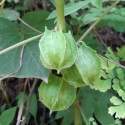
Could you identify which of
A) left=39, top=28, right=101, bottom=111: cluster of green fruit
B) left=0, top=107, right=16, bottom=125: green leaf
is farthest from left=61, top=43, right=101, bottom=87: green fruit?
left=0, top=107, right=16, bottom=125: green leaf

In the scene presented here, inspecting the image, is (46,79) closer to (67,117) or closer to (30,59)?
(30,59)

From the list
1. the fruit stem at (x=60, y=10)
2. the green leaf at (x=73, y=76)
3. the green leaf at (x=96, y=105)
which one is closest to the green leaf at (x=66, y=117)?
the green leaf at (x=96, y=105)

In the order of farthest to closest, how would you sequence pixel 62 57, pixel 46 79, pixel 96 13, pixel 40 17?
pixel 96 13
pixel 40 17
pixel 46 79
pixel 62 57

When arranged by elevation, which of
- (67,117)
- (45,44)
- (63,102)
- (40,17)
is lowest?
(67,117)

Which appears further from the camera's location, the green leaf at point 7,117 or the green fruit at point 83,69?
the green leaf at point 7,117

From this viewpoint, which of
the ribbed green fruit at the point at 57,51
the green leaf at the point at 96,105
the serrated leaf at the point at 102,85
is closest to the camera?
the ribbed green fruit at the point at 57,51

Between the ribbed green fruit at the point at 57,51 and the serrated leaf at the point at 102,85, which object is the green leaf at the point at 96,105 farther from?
the ribbed green fruit at the point at 57,51

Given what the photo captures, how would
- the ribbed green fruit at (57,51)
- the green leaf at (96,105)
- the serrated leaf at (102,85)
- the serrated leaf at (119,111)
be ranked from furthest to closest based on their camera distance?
the green leaf at (96,105), the serrated leaf at (102,85), the serrated leaf at (119,111), the ribbed green fruit at (57,51)

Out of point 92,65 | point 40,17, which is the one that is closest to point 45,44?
point 92,65
